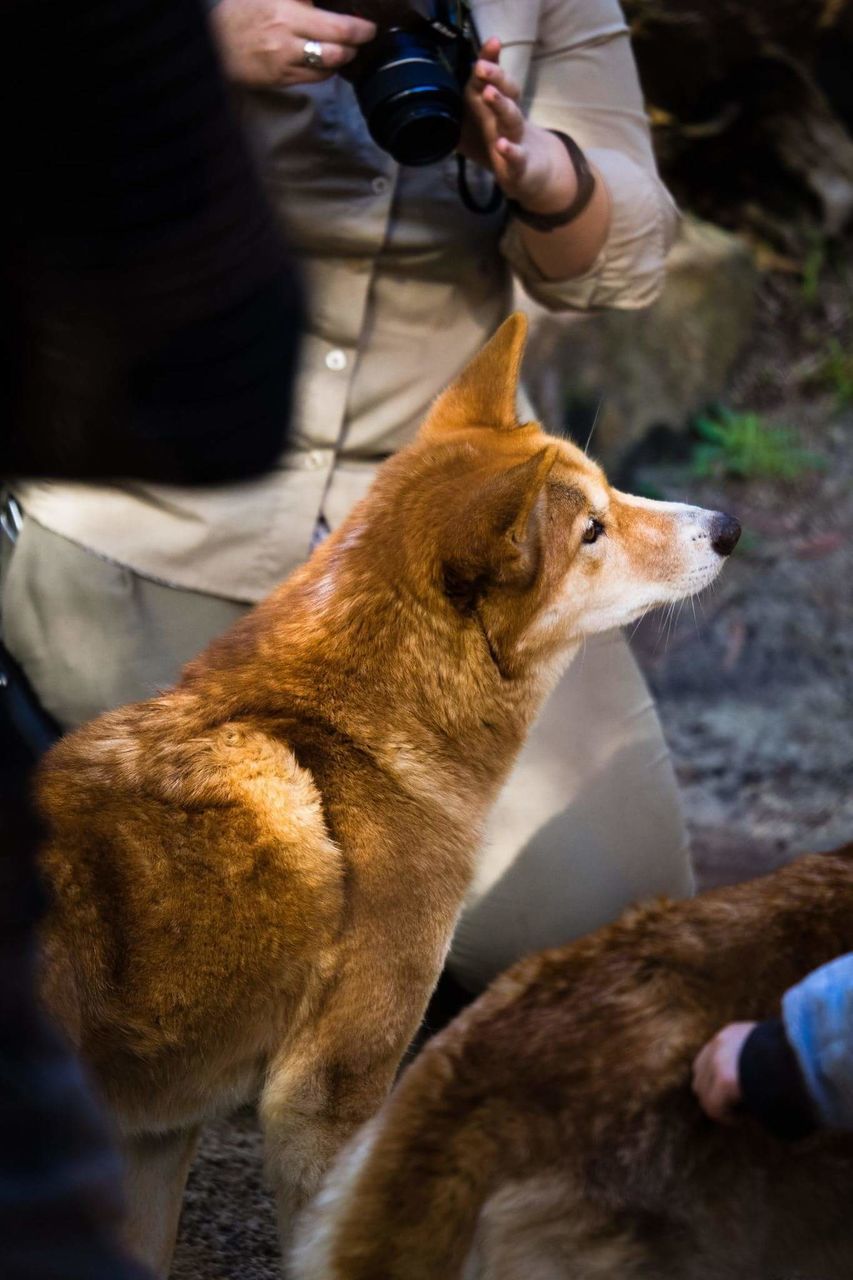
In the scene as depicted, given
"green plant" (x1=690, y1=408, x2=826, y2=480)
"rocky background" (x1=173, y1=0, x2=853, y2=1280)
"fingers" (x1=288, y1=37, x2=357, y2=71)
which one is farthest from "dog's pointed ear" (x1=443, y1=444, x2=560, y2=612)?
"green plant" (x1=690, y1=408, x2=826, y2=480)

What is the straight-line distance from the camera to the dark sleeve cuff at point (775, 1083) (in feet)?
5.41

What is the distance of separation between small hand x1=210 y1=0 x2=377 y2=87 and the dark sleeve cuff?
1849 millimetres

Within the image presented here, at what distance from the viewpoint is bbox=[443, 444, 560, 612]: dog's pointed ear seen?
2207mm

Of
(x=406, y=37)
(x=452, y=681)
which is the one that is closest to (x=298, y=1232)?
(x=452, y=681)

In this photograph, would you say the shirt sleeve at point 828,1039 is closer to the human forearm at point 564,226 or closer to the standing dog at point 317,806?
the standing dog at point 317,806

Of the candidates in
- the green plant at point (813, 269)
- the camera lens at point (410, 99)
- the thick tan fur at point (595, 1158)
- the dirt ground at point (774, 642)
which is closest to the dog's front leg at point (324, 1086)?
the thick tan fur at point (595, 1158)

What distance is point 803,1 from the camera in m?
5.32

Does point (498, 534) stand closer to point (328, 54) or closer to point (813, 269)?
point (328, 54)

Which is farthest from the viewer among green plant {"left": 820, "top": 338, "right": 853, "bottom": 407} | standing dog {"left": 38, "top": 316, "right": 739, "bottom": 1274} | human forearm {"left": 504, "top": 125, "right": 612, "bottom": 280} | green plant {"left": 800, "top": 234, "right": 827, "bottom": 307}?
green plant {"left": 800, "top": 234, "right": 827, "bottom": 307}

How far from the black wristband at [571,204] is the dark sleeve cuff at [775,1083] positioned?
1841 millimetres

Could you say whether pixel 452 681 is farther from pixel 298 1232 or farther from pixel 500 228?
pixel 500 228

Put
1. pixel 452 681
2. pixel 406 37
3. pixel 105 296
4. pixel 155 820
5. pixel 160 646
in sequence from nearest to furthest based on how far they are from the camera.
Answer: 1. pixel 105 296
2. pixel 155 820
3. pixel 452 681
4. pixel 406 37
5. pixel 160 646

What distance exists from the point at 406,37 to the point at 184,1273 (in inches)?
88.3

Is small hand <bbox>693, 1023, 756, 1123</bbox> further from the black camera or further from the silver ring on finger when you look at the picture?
the silver ring on finger
